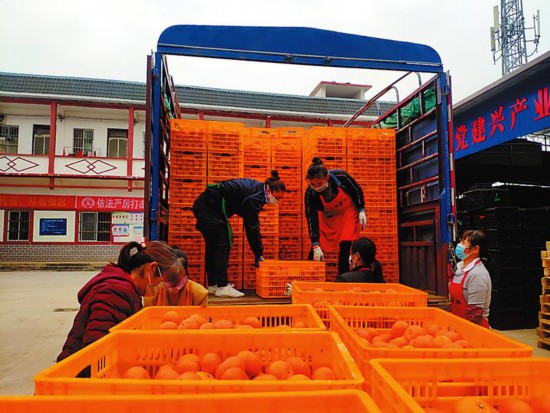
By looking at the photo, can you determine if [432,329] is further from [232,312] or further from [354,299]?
[232,312]

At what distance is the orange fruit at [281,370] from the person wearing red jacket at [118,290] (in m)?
1.01

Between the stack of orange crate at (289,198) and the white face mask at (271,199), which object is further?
the stack of orange crate at (289,198)

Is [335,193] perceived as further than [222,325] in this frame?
Yes

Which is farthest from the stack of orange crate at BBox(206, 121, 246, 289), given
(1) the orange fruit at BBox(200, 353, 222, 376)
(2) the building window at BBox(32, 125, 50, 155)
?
(2) the building window at BBox(32, 125, 50, 155)

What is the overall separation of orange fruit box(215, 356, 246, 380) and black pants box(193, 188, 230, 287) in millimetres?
2990

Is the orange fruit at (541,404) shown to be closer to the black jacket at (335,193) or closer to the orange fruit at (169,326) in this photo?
the orange fruit at (169,326)

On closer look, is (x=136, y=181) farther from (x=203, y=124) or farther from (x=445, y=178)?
(x=445, y=178)

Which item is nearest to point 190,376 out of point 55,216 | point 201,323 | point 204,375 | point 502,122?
point 204,375

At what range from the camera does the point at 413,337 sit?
6.69 ft

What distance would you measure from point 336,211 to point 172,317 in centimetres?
338

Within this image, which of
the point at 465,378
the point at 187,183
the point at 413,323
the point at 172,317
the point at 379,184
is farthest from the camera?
the point at 379,184

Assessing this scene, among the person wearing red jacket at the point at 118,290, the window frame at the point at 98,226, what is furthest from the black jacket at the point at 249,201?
the window frame at the point at 98,226

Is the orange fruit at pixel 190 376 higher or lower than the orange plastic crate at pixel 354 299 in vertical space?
lower

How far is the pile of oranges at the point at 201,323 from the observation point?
81.0 inches
